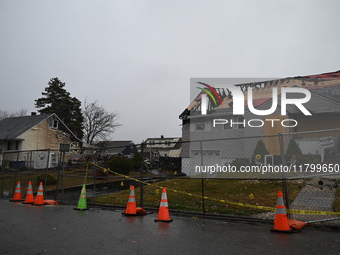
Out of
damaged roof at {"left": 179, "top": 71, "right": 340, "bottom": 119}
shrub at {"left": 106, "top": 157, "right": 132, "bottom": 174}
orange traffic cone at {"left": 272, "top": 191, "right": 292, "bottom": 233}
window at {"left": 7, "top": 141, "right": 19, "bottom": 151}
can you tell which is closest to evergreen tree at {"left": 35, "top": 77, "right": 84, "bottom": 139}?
window at {"left": 7, "top": 141, "right": 19, "bottom": 151}

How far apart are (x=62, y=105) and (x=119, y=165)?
4306 cm

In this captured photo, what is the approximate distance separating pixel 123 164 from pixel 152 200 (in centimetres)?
171

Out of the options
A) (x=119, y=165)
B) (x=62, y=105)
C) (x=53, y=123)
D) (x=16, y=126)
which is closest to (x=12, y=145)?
(x=16, y=126)

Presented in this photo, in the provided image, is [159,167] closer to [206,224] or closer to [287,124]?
[206,224]

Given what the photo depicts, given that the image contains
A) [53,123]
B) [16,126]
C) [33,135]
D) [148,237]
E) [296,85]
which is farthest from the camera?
[53,123]

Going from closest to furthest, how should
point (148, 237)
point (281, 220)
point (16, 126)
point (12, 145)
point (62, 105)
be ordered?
point (148, 237), point (281, 220), point (12, 145), point (16, 126), point (62, 105)

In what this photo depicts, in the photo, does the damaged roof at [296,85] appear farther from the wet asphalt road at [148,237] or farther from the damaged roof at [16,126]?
the damaged roof at [16,126]

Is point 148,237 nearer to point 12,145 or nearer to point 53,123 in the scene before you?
point 12,145

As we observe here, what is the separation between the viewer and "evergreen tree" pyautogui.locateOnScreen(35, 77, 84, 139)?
157ft

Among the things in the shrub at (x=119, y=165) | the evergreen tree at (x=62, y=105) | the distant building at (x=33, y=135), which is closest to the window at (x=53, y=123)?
the distant building at (x=33, y=135)

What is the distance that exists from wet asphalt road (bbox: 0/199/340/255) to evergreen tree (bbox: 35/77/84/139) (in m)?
42.6

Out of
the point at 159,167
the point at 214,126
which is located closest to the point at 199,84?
the point at 214,126

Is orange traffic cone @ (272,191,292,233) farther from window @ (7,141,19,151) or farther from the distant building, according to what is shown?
window @ (7,141,19,151)

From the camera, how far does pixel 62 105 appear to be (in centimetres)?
4931
